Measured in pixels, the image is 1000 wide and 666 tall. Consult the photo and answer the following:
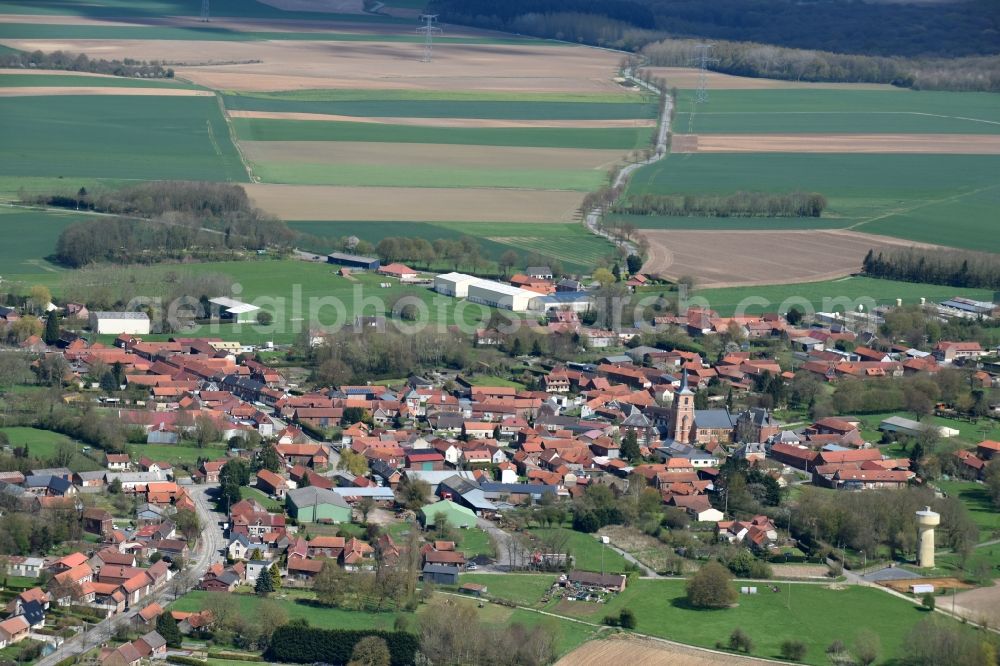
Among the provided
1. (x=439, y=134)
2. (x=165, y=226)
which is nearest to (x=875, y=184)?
(x=439, y=134)

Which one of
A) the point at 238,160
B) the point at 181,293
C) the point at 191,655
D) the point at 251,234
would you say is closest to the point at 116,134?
the point at 238,160

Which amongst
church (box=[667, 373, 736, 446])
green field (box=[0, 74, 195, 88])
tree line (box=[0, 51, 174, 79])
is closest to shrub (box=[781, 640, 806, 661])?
church (box=[667, 373, 736, 446])

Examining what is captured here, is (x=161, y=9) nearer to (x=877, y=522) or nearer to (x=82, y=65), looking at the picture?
(x=82, y=65)

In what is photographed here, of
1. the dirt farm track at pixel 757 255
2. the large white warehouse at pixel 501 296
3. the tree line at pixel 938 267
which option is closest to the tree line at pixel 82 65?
the dirt farm track at pixel 757 255

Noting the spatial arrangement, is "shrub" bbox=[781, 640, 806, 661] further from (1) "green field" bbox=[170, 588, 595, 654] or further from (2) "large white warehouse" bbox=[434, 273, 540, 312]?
(2) "large white warehouse" bbox=[434, 273, 540, 312]

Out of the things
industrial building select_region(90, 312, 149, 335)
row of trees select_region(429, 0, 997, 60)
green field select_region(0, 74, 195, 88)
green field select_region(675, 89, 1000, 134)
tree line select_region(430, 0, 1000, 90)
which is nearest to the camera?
industrial building select_region(90, 312, 149, 335)

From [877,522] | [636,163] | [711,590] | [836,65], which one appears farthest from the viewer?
[836,65]
